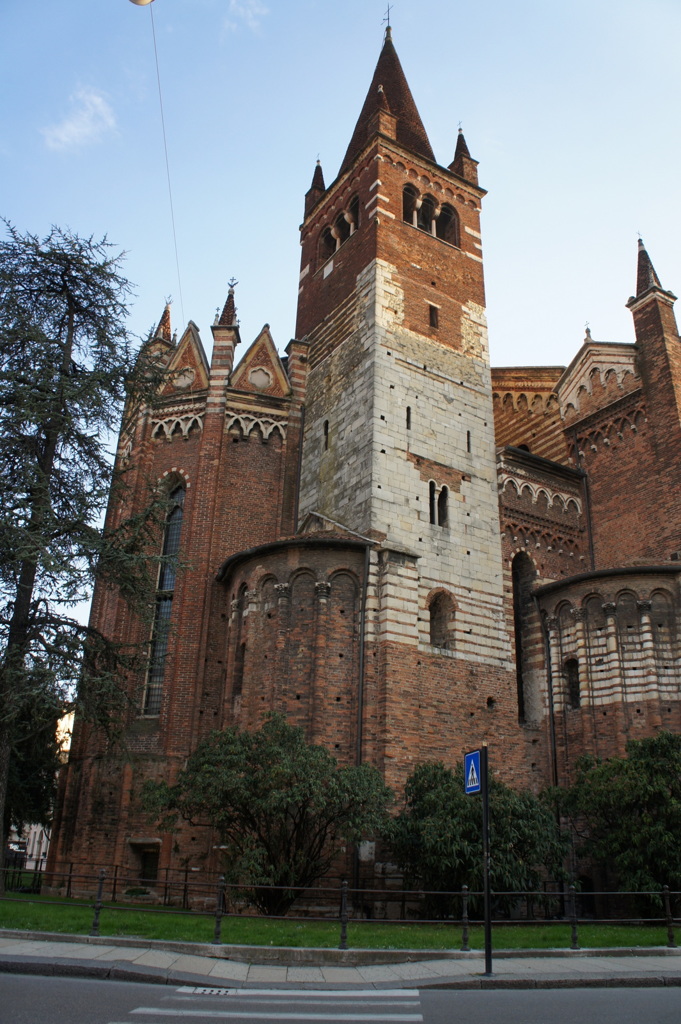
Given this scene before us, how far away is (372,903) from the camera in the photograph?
18.3 m

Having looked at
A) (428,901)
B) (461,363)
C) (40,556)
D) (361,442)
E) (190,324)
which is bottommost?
(428,901)

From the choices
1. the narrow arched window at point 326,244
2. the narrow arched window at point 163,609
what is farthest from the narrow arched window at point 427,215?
the narrow arched window at point 163,609

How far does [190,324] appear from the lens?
2922 centimetres

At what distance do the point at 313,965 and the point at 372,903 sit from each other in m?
7.67

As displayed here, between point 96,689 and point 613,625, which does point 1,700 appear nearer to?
point 96,689

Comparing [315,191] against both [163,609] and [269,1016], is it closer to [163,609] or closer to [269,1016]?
[163,609]

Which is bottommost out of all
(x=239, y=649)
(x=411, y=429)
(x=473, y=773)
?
(x=473, y=773)

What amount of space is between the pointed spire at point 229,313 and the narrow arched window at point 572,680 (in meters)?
15.9

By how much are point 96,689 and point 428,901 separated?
27.2 ft

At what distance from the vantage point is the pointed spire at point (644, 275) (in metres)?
29.2

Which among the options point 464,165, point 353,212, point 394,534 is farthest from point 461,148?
point 394,534

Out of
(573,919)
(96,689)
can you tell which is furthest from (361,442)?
(573,919)

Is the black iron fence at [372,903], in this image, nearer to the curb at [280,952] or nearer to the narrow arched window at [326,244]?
the curb at [280,952]

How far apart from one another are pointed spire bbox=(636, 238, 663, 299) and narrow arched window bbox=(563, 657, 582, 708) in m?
13.6
